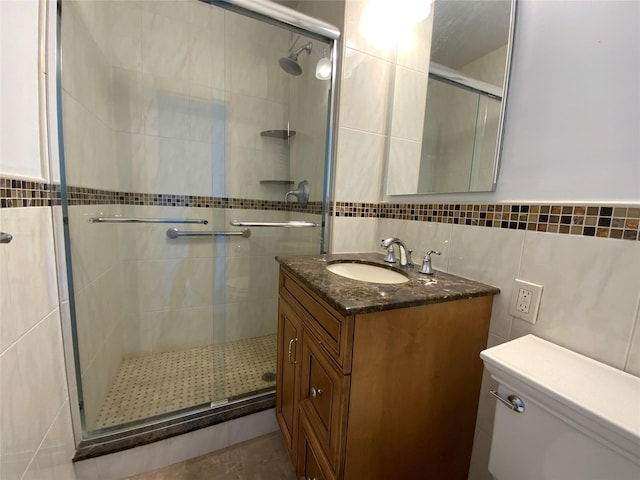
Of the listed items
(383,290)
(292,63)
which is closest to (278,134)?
(292,63)

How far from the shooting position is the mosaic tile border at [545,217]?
1.83 feet

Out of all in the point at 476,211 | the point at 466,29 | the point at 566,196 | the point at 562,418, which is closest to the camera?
the point at 562,418

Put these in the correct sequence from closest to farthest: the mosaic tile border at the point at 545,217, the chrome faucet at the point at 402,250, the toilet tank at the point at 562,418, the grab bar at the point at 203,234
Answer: the toilet tank at the point at 562,418, the mosaic tile border at the point at 545,217, the chrome faucet at the point at 402,250, the grab bar at the point at 203,234

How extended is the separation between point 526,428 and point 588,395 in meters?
0.15

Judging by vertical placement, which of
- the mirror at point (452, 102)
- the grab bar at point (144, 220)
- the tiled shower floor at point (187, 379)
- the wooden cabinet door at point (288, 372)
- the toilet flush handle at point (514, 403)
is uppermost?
the mirror at point (452, 102)

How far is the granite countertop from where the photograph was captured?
64 cm

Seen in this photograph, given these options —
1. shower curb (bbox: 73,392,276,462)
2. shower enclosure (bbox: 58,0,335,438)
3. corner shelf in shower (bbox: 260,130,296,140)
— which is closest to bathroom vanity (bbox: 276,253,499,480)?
shower curb (bbox: 73,392,276,462)

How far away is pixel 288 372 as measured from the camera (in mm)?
1053

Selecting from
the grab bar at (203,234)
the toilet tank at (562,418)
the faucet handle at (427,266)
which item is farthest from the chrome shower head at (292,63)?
the toilet tank at (562,418)

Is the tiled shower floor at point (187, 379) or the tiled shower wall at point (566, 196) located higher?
the tiled shower wall at point (566, 196)

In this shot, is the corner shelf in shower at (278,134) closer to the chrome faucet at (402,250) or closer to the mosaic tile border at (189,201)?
the mosaic tile border at (189,201)

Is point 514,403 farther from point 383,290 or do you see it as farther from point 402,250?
point 402,250

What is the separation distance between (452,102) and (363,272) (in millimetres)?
794

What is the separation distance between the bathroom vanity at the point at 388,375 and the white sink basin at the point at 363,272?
16 cm
